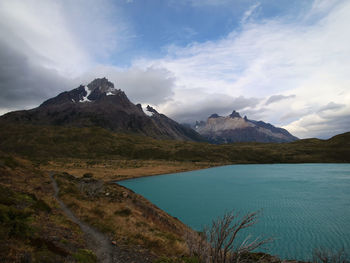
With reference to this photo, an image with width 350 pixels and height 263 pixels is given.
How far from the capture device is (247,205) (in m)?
39.4

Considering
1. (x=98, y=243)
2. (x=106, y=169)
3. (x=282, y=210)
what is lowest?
(x=282, y=210)

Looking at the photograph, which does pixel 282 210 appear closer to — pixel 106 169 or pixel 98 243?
pixel 98 243

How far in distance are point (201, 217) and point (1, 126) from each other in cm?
21391

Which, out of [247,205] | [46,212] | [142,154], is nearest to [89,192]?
[46,212]

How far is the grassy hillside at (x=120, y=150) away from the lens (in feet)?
468

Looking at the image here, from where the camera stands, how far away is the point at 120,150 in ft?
516

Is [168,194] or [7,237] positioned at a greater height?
[7,237]

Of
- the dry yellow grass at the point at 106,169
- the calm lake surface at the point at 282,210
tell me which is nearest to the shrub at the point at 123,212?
the calm lake surface at the point at 282,210

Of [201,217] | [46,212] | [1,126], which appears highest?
[1,126]

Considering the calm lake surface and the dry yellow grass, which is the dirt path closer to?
the calm lake surface

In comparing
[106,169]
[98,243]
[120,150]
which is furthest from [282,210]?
[120,150]

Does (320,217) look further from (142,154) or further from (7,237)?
(142,154)

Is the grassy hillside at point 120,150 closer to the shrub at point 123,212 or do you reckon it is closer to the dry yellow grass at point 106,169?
the dry yellow grass at point 106,169

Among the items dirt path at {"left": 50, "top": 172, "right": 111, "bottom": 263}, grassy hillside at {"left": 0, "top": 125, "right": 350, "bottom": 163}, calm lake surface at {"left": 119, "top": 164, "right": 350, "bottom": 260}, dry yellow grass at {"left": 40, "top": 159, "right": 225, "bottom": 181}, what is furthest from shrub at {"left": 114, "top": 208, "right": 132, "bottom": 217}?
grassy hillside at {"left": 0, "top": 125, "right": 350, "bottom": 163}
